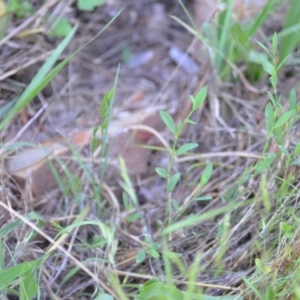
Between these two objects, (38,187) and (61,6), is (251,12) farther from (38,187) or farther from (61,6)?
(38,187)

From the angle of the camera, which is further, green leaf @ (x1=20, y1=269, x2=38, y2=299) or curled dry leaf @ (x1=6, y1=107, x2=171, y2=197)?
curled dry leaf @ (x1=6, y1=107, x2=171, y2=197)

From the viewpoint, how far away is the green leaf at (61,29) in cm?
167

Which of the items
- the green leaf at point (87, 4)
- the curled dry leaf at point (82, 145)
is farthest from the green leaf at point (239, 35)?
the green leaf at point (87, 4)

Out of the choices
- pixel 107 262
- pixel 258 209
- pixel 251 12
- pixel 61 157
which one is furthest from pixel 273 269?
pixel 251 12

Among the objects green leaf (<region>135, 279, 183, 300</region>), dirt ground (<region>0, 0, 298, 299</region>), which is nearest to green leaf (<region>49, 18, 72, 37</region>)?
dirt ground (<region>0, 0, 298, 299</region>)

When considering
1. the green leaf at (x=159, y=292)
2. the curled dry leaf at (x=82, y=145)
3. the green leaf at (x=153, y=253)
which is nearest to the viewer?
the green leaf at (x=159, y=292)

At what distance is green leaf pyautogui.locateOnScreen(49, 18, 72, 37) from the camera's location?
1.67 metres

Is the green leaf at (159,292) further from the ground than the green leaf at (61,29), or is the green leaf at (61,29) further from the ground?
the green leaf at (61,29)

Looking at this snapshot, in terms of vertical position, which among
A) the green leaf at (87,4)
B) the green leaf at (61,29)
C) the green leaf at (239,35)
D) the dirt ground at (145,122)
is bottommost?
the dirt ground at (145,122)

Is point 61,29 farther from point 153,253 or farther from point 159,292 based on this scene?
point 159,292

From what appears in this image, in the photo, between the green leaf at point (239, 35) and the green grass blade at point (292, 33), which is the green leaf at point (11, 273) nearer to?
the green leaf at point (239, 35)

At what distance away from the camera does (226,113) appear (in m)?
1.66

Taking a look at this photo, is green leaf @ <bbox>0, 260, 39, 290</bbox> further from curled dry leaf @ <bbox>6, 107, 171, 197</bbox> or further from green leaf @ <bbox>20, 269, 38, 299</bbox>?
curled dry leaf @ <bbox>6, 107, 171, 197</bbox>

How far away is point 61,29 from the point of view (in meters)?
1.68
